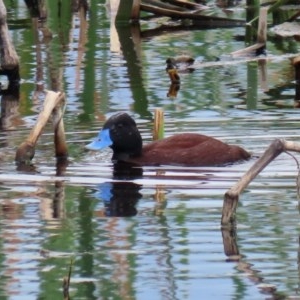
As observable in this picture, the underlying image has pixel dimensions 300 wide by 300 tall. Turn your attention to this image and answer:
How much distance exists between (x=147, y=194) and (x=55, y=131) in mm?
1394

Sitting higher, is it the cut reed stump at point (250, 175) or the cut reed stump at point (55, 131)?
the cut reed stump at point (250, 175)

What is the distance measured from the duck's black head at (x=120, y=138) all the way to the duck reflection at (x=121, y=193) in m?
0.27

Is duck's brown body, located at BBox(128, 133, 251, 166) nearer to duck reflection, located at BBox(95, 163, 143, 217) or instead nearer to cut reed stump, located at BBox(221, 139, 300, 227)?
duck reflection, located at BBox(95, 163, 143, 217)

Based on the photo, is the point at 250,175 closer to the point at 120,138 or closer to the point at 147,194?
the point at 147,194

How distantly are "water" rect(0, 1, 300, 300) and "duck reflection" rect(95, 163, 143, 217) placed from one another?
1 cm

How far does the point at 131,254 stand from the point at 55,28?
35.0ft

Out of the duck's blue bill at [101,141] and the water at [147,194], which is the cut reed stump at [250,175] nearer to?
the water at [147,194]

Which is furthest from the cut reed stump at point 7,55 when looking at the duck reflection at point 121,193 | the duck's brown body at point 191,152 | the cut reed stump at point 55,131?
the duck reflection at point 121,193

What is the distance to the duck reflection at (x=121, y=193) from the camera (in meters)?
7.85

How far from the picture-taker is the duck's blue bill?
9.80 metres

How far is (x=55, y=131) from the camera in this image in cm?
957

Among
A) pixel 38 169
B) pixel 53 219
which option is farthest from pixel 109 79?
pixel 53 219

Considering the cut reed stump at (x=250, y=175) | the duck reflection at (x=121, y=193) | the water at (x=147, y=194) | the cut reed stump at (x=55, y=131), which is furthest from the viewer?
the cut reed stump at (x=55, y=131)

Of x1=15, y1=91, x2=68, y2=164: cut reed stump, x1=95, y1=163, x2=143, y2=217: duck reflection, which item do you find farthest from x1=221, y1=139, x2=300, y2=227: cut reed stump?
x1=15, y1=91, x2=68, y2=164: cut reed stump
